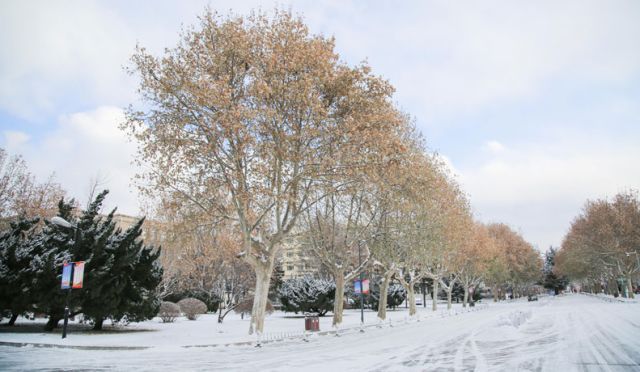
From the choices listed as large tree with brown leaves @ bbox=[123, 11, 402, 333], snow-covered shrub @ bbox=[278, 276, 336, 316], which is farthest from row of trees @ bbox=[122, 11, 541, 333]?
snow-covered shrub @ bbox=[278, 276, 336, 316]

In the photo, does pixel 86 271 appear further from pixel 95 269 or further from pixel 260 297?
pixel 260 297

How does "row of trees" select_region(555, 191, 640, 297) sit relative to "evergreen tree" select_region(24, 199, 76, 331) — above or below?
above

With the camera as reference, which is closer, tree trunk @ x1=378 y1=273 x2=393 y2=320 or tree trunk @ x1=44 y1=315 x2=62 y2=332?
tree trunk @ x1=44 y1=315 x2=62 y2=332

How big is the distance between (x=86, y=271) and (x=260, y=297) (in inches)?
334

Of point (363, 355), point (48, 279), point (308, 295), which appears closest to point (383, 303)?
point (308, 295)

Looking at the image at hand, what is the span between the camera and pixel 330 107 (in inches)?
809

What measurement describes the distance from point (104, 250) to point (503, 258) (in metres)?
63.4

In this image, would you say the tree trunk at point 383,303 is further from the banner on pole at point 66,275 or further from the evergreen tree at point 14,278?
the evergreen tree at point 14,278

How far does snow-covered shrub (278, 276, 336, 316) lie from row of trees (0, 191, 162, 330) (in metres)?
16.5

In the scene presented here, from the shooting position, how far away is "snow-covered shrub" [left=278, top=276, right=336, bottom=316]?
38812 mm

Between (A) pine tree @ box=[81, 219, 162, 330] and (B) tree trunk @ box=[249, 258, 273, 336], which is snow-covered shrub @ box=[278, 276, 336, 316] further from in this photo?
(B) tree trunk @ box=[249, 258, 273, 336]

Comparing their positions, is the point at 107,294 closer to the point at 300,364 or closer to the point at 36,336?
the point at 36,336

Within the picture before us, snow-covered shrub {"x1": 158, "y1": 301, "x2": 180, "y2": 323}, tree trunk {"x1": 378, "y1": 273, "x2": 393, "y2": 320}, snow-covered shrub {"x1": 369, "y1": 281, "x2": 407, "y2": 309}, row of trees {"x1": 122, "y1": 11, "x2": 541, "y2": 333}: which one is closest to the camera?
row of trees {"x1": 122, "y1": 11, "x2": 541, "y2": 333}

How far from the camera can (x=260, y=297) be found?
2105 centimetres
